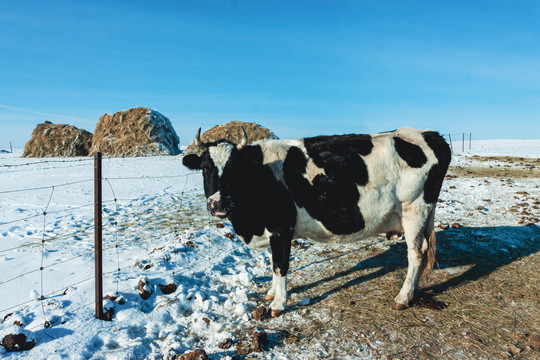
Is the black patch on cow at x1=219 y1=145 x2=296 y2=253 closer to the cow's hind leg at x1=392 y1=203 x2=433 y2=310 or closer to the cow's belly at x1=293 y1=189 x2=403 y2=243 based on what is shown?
the cow's belly at x1=293 y1=189 x2=403 y2=243

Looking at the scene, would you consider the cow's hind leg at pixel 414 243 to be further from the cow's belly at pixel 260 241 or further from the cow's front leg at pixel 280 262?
the cow's belly at pixel 260 241

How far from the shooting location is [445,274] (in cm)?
515

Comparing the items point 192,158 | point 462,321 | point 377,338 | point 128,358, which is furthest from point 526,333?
point 192,158

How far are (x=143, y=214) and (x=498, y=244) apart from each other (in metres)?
7.08

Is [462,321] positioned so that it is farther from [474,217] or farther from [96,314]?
[474,217]

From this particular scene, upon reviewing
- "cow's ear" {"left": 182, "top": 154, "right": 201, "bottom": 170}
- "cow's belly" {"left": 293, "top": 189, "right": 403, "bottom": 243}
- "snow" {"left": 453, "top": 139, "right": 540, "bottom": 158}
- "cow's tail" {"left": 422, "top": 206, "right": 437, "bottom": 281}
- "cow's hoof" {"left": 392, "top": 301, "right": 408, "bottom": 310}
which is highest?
"snow" {"left": 453, "top": 139, "right": 540, "bottom": 158}

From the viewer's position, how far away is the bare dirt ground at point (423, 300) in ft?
11.2

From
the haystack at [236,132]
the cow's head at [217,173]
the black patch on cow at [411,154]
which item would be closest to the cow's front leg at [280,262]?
Answer: the cow's head at [217,173]

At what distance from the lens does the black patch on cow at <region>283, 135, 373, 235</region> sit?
431cm

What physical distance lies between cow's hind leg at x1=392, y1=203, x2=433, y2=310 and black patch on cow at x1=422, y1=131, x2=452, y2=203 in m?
0.16

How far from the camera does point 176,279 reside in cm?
473

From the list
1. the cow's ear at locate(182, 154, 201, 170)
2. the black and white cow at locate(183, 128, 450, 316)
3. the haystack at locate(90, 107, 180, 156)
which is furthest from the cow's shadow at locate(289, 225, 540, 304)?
the haystack at locate(90, 107, 180, 156)

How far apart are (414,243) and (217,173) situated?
2.56 m

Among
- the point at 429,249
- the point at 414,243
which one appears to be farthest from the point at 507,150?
the point at 414,243
